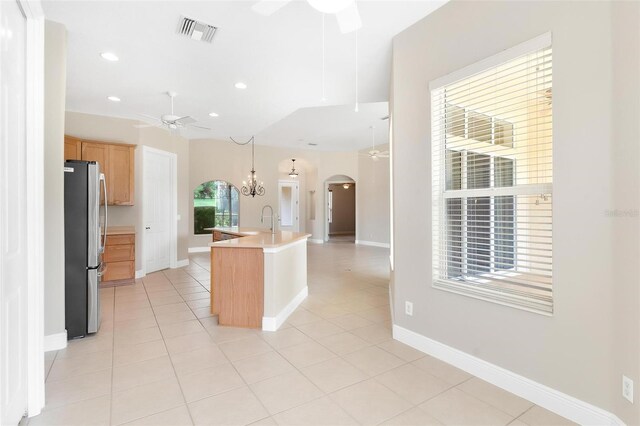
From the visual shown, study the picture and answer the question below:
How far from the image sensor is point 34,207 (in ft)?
6.63

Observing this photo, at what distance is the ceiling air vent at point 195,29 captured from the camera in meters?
2.96

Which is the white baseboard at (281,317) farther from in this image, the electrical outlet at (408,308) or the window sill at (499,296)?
the window sill at (499,296)

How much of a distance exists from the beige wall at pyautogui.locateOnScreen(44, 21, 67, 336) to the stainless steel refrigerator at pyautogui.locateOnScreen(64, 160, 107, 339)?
0.65 feet

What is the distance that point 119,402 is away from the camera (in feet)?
7.13

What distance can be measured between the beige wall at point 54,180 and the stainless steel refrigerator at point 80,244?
0.20 m

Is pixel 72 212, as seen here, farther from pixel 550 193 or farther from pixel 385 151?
pixel 385 151

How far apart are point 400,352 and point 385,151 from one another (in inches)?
315

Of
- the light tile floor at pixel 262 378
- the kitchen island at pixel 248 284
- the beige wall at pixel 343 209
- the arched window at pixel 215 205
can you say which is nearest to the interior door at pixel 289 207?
the arched window at pixel 215 205

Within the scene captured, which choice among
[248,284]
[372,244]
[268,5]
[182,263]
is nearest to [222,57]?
[268,5]

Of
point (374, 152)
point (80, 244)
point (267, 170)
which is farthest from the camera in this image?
point (267, 170)

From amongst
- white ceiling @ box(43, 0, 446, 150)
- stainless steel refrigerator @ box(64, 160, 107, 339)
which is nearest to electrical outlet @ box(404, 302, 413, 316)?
white ceiling @ box(43, 0, 446, 150)

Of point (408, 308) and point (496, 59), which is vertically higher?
point (496, 59)

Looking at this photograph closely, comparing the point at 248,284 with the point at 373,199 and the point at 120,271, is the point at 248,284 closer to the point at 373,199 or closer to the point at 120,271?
the point at 120,271

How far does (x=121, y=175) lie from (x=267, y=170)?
16.8 ft
